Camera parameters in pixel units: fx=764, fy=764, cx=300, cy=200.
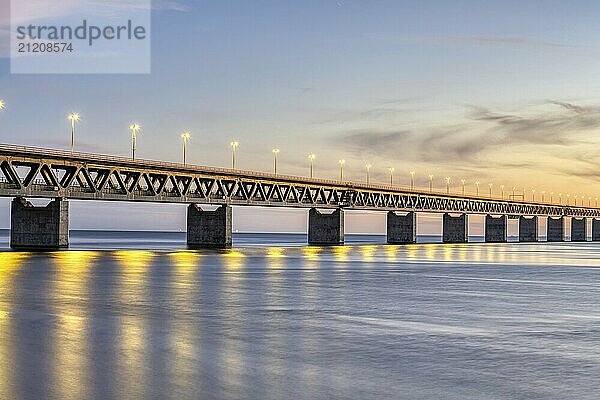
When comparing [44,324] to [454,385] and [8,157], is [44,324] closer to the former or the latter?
[454,385]

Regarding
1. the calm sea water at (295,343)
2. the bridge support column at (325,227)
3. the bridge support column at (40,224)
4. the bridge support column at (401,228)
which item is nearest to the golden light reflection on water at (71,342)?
the calm sea water at (295,343)

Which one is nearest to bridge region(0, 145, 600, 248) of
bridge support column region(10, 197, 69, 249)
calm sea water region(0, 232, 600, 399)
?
bridge support column region(10, 197, 69, 249)

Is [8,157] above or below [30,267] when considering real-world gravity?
above

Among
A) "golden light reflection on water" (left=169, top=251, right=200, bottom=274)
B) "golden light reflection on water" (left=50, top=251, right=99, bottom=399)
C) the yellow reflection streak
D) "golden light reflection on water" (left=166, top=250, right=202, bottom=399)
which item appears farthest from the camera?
the yellow reflection streak

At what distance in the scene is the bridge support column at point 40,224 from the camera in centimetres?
9231

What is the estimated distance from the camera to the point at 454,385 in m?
13.5

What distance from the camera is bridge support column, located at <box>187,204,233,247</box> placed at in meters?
122

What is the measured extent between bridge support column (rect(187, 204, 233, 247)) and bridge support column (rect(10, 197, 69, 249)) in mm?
32454

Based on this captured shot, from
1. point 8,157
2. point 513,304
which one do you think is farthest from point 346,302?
point 8,157

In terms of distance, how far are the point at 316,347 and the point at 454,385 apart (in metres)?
4.73

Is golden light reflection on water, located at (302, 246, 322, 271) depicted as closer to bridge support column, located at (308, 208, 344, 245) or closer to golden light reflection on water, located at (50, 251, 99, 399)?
golden light reflection on water, located at (50, 251, 99, 399)

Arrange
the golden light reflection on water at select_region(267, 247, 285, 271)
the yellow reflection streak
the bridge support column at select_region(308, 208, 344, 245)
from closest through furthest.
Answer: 1. the yellow reflection streak
2. the golden light reflection on water at select_region(267, 247, 285, 271)
3. the bridge support column at select_region(308, 208, 344, 245)

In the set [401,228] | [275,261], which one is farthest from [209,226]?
[401,228]

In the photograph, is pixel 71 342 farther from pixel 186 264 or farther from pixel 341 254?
pixel 341 254
